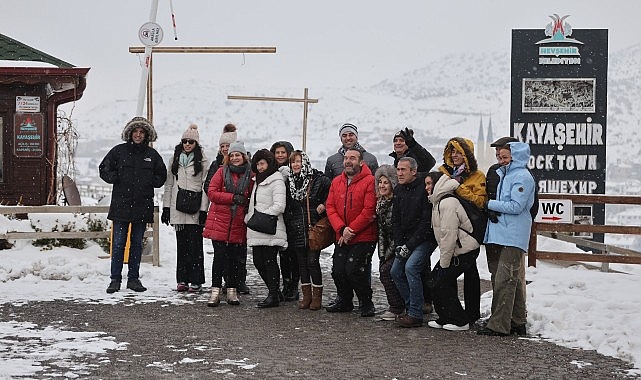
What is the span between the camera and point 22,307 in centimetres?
862

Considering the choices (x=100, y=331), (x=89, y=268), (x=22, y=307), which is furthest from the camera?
(x=89, y=268)

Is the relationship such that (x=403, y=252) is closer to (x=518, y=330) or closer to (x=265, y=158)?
(x=518, y=330)

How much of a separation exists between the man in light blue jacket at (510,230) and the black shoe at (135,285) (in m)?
4.10

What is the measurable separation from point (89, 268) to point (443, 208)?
5.20m

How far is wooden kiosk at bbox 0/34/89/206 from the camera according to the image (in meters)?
14.2

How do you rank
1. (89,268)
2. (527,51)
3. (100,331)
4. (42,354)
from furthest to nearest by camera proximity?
(527,51) < (89,268) < (100,331) < (42,354)

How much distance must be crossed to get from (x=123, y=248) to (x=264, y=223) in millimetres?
2009

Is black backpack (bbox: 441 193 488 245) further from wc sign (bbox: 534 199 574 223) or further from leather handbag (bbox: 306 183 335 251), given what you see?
wc sign (bbox: 534 199 574 223)

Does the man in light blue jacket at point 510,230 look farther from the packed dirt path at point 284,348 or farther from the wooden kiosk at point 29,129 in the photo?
the wooden kiosk at point 29,129

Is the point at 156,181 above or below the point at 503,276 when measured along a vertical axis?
above

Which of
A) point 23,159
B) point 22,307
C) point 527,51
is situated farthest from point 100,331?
point 527,51

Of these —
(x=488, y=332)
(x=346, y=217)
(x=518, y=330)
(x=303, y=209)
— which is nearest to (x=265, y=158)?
(x=303, y=209)

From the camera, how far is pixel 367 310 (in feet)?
28.0

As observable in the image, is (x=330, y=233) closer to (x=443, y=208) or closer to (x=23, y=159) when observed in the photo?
(x=443, y=208)
